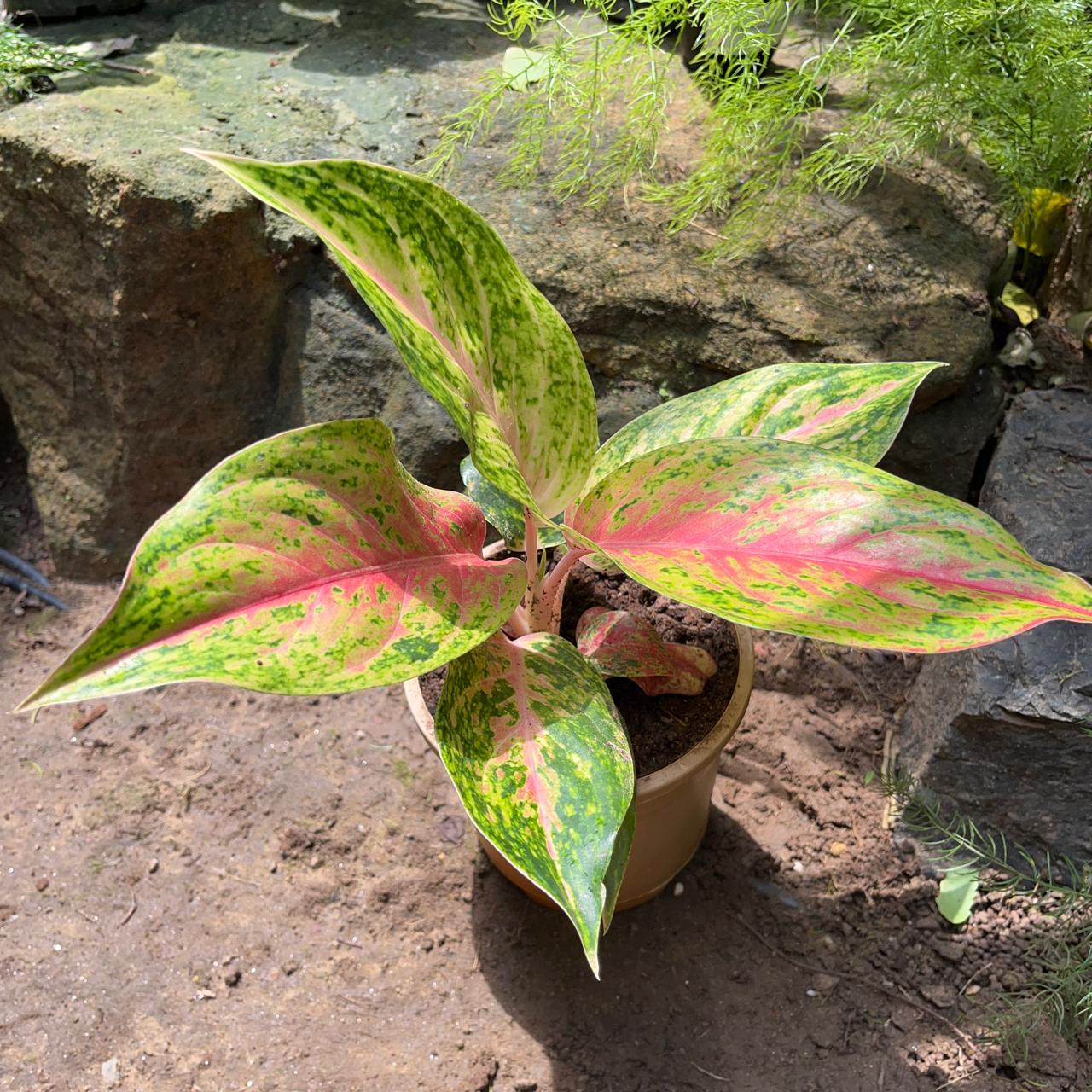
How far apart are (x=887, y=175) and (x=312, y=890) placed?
1478mm

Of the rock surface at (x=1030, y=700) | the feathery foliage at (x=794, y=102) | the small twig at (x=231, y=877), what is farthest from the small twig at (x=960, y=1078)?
the feathery foliage at (x=794, y=102)

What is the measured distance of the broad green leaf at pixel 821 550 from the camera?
26.8 inches

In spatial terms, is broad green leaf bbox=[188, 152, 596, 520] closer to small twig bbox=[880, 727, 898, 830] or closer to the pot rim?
the pot rim

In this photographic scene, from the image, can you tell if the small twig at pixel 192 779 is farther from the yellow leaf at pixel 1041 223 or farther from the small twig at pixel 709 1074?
the yellow leaf at pixel 1041 223

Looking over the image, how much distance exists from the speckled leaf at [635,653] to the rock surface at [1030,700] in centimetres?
44

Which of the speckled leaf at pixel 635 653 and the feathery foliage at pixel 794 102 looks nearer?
the speckled leaf at pixel 635 653

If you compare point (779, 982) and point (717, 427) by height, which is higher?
point (717, 427)

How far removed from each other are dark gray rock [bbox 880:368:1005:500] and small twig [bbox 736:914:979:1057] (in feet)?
2.45

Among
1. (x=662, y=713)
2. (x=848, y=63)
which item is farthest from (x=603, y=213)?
(x=662, y=713)

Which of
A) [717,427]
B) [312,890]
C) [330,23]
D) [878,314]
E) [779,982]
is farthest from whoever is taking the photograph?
[330,23]

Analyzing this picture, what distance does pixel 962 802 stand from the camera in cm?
135

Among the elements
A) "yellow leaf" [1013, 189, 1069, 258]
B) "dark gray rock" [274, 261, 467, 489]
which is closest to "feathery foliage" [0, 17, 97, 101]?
"dark gray rock" [274, 261, 467, 489]

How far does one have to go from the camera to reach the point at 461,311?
2.67ft

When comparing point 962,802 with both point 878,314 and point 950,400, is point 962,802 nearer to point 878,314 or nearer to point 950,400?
point 950,400
